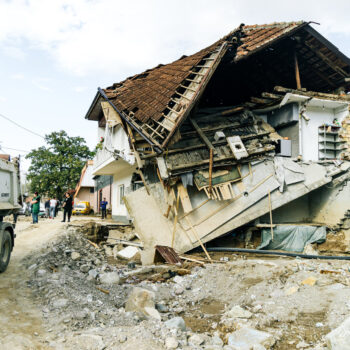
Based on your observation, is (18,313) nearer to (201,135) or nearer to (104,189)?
(201,135)

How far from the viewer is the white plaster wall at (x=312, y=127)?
14.0m

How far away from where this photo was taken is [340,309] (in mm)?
5906

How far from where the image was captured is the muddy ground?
16.0 feet

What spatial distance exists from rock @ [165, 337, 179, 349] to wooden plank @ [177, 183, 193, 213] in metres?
7.46

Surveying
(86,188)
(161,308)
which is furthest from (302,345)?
(86,188)

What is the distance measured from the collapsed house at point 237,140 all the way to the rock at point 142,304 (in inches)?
192

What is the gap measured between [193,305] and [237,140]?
720 cm

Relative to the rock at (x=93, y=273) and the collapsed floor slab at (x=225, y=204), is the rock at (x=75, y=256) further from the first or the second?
the collapsed floor slab at (x=225, y=204)

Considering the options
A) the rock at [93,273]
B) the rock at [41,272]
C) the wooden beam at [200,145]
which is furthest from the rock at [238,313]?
the wooden beam at [200,145]

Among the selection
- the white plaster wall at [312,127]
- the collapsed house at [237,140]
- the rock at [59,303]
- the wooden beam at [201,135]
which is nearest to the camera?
the rock at [59,303]

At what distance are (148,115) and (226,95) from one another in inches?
195

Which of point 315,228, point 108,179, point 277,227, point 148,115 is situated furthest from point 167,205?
point 108,179

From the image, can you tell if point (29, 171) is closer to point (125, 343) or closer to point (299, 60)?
point (299, 60)

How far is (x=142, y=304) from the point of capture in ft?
20.8
